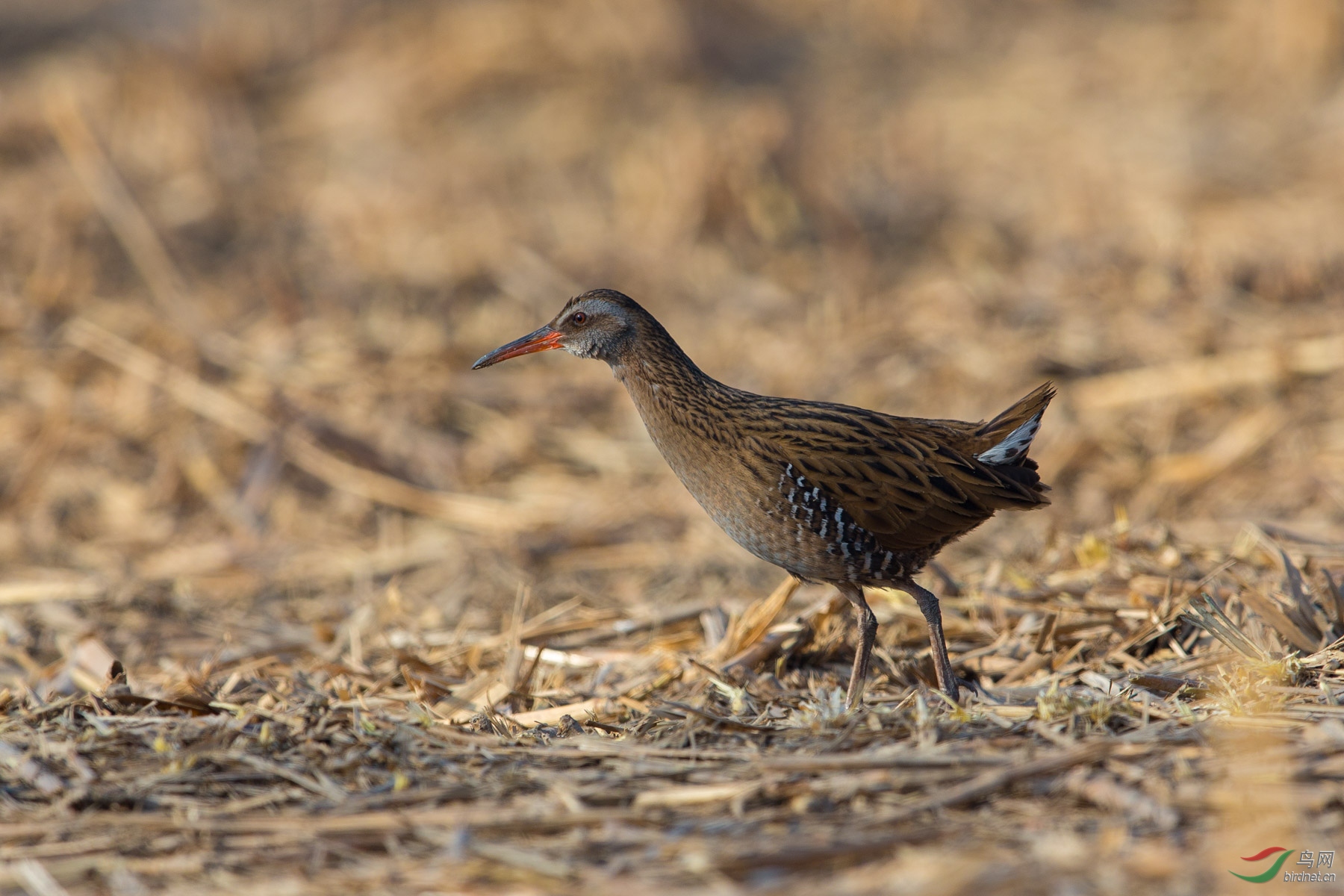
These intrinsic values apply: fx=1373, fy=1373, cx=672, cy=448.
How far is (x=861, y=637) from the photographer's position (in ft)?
15.0

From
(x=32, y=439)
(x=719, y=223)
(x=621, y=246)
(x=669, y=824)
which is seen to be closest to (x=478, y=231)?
(x=621, y=246)

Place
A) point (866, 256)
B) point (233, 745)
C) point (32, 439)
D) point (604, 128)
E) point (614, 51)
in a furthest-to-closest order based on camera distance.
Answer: point (614, 51), point (604, 128), point (866, 256), point (32, 439), point (233, 745)

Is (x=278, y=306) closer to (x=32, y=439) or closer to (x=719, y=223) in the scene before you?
(x=32, y=439)

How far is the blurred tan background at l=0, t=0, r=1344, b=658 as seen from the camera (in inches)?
283

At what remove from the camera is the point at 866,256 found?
390 inches

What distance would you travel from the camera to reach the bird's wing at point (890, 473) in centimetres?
455

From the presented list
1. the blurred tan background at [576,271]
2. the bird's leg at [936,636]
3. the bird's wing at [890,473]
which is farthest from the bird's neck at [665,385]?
the blurred tan background at [576,271]

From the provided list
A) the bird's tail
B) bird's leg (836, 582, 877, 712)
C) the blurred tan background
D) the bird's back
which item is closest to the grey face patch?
the bird's back

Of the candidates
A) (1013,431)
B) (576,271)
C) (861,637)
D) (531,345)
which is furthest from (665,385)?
(576,271)

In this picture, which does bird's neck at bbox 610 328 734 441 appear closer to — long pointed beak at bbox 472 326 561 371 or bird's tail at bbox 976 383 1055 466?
long pointed beak at bbox 472 326 561 371

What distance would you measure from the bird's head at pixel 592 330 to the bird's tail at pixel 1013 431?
4.16 ft

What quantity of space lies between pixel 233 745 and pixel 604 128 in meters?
8.87

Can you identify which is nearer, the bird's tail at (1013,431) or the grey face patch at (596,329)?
the bird's tail at (1013,431)

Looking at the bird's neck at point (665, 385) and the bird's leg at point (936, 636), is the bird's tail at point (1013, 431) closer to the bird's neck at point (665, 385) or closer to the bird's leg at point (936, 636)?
the bird's leg at point (936, 636)
